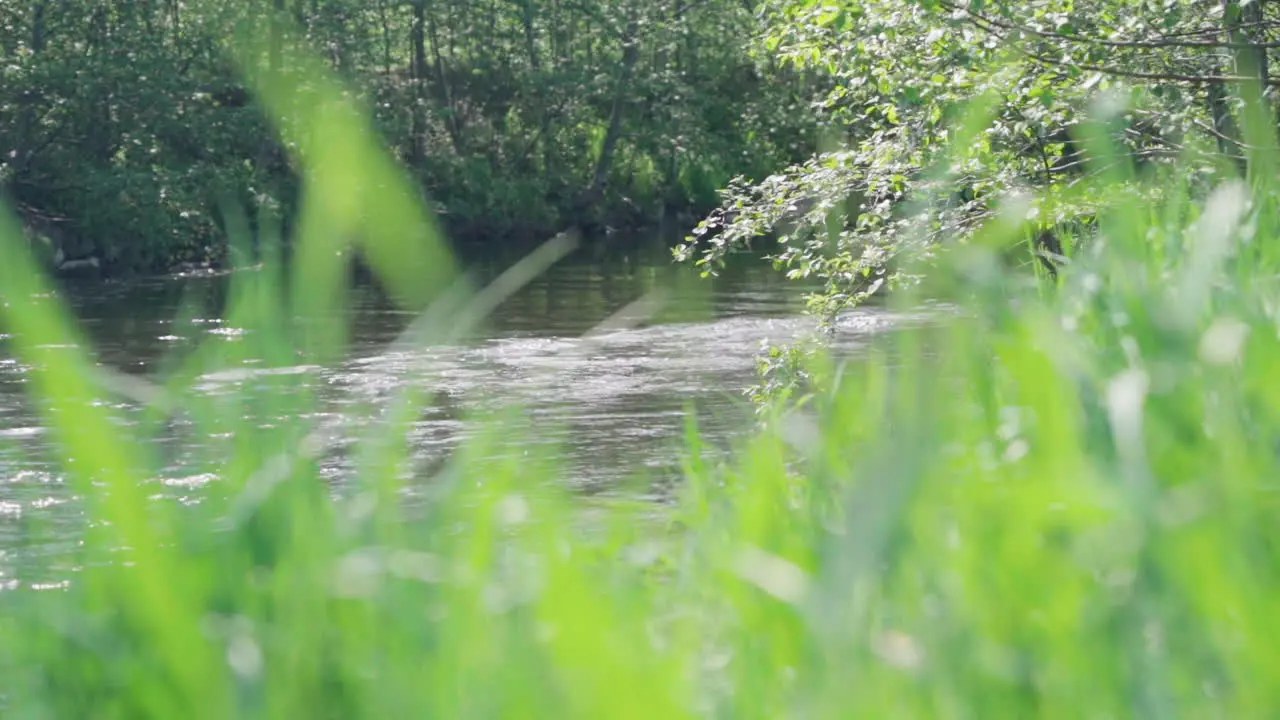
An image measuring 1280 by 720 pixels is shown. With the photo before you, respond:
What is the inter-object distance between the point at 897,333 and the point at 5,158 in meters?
27.5

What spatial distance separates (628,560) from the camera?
145 inches

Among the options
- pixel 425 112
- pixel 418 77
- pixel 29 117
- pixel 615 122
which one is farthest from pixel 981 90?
pixel 418 77

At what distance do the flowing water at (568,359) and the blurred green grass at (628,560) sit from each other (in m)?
1.17

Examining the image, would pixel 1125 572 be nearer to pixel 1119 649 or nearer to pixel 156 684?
pixel 1119 649

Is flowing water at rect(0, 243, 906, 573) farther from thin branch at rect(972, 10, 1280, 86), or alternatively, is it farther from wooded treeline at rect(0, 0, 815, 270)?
wooded treeline at rect(0, 0, 815, 270)

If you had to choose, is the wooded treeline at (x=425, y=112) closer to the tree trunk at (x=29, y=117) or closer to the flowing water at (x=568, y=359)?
the tree trunk at (x=29, y=117)

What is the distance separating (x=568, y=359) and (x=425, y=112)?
19764 millimetres

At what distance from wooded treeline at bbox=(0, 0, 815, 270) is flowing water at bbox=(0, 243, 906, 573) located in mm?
2345

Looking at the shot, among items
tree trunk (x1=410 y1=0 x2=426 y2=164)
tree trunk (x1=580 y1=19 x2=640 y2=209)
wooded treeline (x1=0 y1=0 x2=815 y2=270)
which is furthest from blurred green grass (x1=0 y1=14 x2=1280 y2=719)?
tree trunk (x1=580 y1=19 x2=640 y2=209)

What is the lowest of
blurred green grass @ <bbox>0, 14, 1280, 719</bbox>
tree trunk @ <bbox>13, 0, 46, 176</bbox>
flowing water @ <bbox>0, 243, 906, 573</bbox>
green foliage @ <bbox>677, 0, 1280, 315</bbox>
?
flowing water @ <bbox>0, 243, 906, 573</bbox>

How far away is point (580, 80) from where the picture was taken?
38.0 m

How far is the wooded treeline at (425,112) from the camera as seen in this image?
28.6 meters

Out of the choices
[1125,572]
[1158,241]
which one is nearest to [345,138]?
[1125,572]

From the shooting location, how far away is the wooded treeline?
93.7 feet
